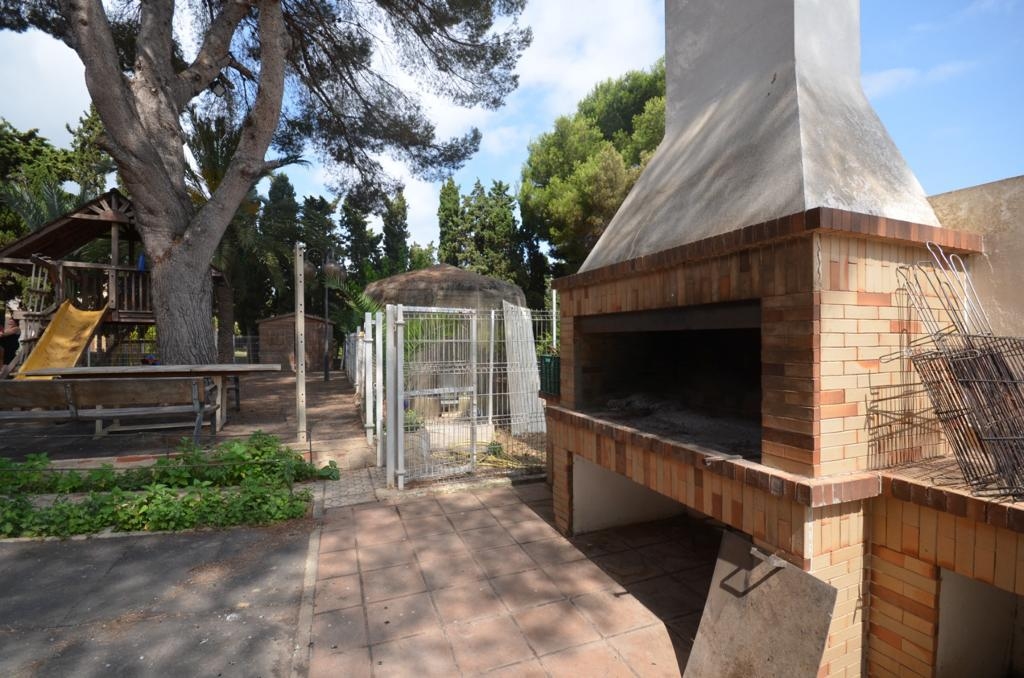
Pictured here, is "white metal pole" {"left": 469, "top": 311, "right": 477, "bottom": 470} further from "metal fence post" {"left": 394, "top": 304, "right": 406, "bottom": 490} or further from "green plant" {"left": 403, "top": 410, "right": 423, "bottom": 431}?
"metal fence post" {"left": 394, "top": 304, "right": 406, "bottom": 490}

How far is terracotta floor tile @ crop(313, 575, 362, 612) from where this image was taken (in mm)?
3282

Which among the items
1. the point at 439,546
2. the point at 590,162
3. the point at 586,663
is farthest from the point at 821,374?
the point at 590,162

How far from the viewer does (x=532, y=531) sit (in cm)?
450

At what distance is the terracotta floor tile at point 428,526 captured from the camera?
4480 mm

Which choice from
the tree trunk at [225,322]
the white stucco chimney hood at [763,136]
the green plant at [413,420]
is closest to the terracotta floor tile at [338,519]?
the green plant at [413,420]

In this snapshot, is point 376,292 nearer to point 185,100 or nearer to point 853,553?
point 185,100

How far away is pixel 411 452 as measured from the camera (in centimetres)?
619

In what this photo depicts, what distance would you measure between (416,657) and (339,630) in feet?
1.97

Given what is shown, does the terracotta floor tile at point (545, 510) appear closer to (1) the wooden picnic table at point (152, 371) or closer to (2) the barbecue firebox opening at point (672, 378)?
(2) the barbecue firebox opening at point (672, 378)

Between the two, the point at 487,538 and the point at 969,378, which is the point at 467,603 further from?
the point at 969,378

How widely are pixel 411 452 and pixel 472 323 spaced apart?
6.20 feet

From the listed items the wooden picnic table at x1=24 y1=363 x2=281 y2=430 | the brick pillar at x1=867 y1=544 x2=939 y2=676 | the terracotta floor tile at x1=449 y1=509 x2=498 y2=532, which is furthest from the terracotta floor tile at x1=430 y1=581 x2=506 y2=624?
the wooden picnic table at x1=24 y1=363 x2=281 y2=430

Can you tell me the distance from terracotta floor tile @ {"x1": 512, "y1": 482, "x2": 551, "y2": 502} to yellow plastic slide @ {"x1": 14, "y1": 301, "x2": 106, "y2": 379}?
8890mm

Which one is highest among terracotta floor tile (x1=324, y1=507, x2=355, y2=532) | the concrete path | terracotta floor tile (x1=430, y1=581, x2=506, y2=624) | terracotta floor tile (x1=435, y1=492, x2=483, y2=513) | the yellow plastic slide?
the yellow plastic slide
